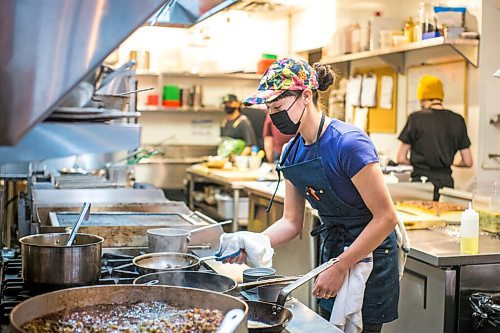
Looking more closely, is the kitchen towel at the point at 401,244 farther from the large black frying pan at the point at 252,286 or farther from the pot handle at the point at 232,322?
the pot handle at the point at 232,322

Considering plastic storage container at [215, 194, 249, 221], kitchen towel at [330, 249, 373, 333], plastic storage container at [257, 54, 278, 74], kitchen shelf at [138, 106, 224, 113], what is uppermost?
plastic storage container at [257, 54, 278, 74]

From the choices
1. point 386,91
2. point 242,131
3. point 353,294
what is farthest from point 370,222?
point 242,131

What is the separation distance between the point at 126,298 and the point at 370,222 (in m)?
1.01

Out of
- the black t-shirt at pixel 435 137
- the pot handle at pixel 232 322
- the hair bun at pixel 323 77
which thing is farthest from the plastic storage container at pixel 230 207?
the pot handle at pixel 232 322

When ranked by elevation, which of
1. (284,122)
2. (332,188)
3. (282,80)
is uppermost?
(282,80)

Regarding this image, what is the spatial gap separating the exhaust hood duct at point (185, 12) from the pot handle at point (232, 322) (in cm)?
140

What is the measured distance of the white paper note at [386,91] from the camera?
22.9ft

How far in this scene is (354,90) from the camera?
757 cm

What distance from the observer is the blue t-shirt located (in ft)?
7.84

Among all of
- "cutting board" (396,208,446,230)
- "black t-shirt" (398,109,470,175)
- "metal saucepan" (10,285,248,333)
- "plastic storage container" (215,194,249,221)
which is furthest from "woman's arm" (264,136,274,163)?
"metal saucepan" (10,285,248,333)

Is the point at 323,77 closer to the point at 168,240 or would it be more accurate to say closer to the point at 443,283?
the point at 168,240

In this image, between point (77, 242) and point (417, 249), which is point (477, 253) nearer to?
point (417, 249)

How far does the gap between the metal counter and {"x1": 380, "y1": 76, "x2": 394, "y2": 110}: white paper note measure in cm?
360

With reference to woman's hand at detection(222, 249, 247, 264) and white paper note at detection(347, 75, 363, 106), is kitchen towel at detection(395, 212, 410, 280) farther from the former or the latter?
white paper note at detection(347, 75, 363, 106)
